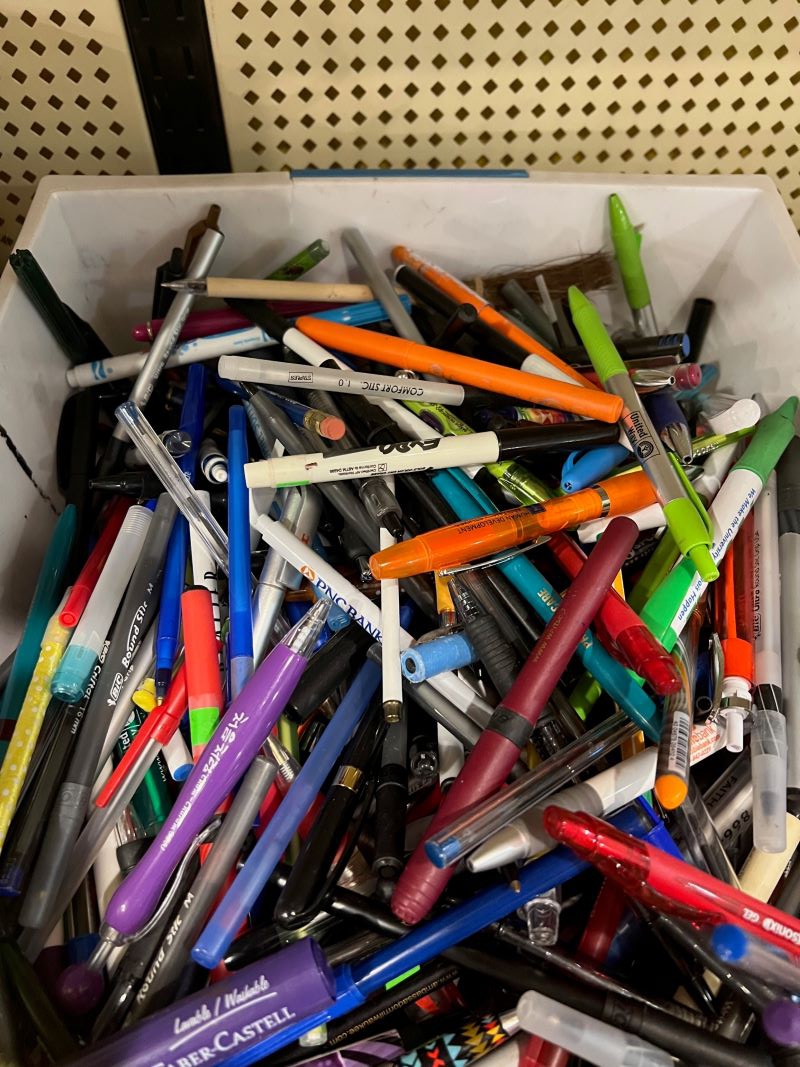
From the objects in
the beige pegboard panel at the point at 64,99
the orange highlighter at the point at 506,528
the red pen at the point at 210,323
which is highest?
the beige pegboard panel at the point at 64,99

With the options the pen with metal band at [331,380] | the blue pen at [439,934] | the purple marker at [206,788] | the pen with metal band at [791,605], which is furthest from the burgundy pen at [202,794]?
the pen with metal band at [791,605]

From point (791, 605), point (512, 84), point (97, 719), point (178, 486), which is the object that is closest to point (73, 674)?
point (97, 719)

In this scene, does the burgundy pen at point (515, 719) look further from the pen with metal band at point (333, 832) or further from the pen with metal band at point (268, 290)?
the pen with metal band at point (268, 290)

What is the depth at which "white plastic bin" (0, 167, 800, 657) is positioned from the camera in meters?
0.68

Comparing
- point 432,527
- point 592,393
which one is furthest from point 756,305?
point 432,527

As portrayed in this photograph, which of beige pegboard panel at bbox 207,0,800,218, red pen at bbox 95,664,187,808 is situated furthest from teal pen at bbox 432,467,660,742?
beige pegboard panel at bbox 207,0,800,218

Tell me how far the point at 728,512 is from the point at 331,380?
0.29 metres

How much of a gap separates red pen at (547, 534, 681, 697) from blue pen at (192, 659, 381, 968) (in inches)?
5.9

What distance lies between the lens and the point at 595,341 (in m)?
0.67

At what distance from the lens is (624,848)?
1.45ft

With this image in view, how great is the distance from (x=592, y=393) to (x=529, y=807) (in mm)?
296

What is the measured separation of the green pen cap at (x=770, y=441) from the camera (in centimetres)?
63

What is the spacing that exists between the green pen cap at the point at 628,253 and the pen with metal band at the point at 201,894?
504mm

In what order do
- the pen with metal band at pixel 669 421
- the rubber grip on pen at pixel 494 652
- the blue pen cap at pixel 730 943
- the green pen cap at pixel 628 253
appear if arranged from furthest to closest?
the green pen cap at pixel 628 253
the pen with metal band at pixel 669 421
the rubber grip on pen at pixel 494 652
the blue pen cap at pixel 730 943
